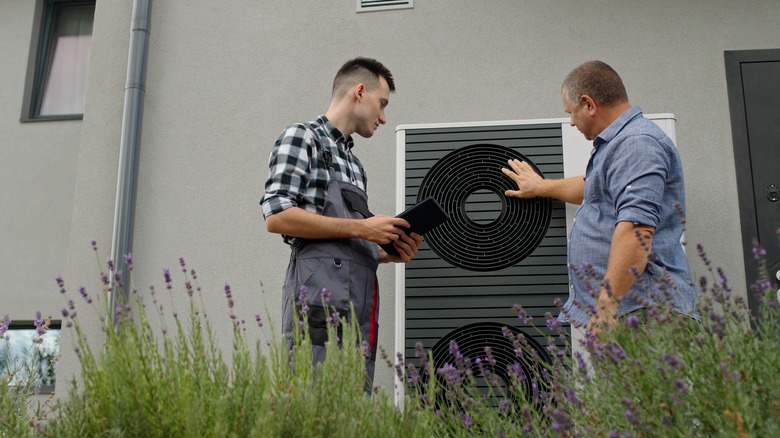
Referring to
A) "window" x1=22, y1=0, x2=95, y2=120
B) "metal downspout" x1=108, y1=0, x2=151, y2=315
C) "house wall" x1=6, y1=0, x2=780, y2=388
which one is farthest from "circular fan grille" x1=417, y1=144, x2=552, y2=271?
"window" x1=22, y1=0, x2=95, y2=120

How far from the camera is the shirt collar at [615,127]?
2.84m

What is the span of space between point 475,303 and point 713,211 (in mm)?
1337

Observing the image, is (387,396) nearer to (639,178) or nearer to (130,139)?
(639,178)

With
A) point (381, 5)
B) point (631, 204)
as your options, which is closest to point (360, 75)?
point (631, 204)

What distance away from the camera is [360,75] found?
3303mm

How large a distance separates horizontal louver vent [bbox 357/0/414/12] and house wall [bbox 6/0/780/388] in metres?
0.03

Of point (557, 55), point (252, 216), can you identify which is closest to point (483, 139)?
point (557, 55)

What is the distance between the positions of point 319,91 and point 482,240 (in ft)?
4.81

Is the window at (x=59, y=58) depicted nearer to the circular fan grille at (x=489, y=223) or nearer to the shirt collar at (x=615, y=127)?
the circular fan grille at (x=489, y=223)

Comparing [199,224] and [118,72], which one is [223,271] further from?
[118,72]

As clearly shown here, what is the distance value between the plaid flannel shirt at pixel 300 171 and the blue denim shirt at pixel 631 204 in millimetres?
814

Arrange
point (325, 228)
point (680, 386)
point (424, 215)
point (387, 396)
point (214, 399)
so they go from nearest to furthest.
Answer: point (680, 386) → point (214, 399) → point (387, 396) → point (325, 228) → point (424, 215)

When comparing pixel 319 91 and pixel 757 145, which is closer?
pixel 757 145

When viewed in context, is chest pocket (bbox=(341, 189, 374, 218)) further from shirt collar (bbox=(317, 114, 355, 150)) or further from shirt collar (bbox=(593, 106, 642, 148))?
shirt collar (bbox=(593, 106, 642, 148))
